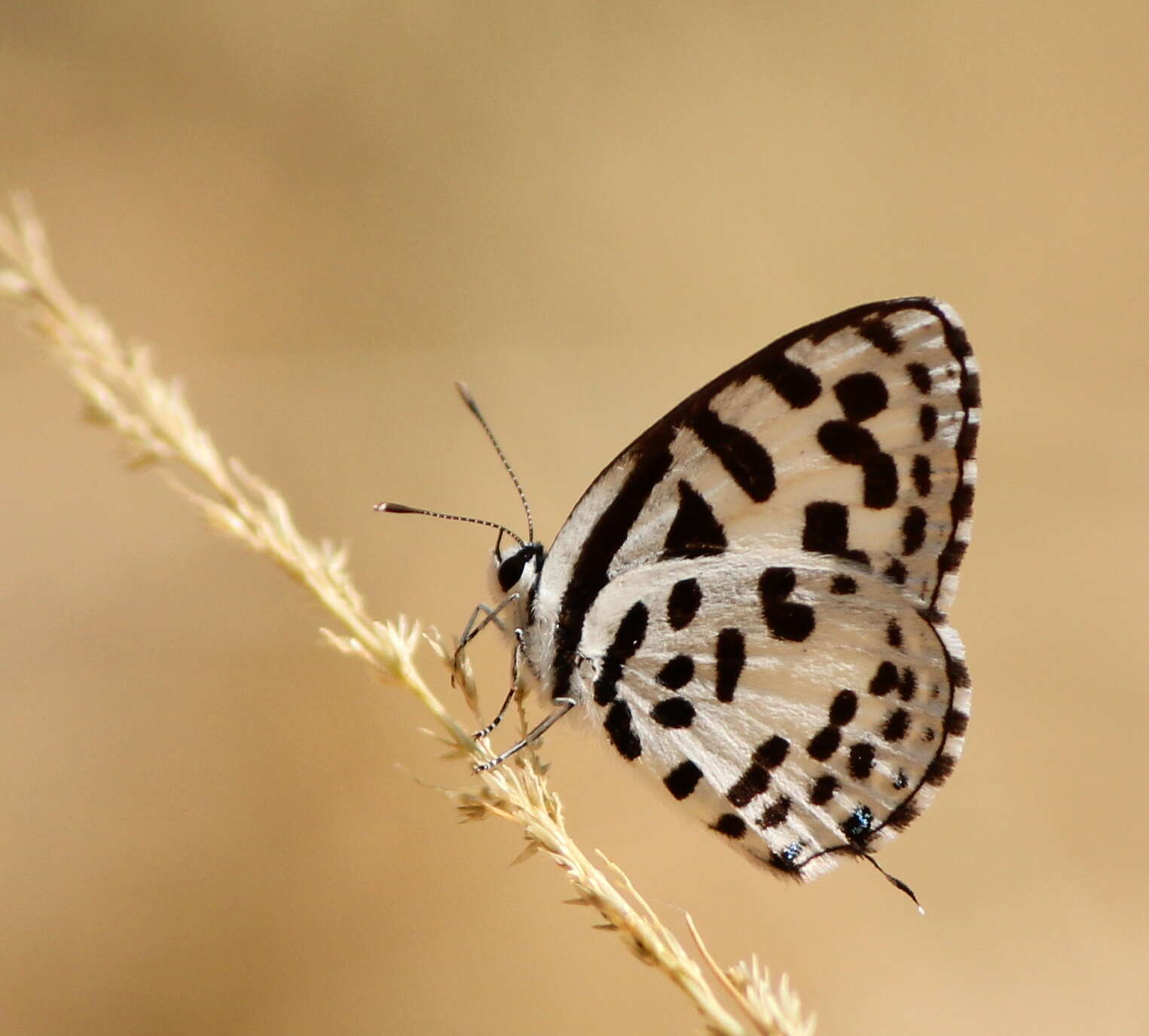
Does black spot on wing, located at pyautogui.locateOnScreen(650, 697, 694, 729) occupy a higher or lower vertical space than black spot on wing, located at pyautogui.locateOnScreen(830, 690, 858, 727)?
higher

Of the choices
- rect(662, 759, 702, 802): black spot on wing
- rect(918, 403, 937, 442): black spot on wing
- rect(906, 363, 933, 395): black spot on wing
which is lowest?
rect(662, 759, 702, 802): black spot on wing

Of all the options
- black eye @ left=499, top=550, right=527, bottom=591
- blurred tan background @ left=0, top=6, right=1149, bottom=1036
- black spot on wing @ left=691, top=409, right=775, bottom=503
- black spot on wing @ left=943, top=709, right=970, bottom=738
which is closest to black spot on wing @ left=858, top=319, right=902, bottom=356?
black spot on wing @ left=691, top=409, right=775, bottom=503

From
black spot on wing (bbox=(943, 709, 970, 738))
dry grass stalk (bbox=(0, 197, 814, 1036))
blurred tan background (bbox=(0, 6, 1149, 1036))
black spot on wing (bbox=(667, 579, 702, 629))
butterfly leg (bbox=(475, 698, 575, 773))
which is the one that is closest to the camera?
dry grass stalk (bbox=(0, 197, 814, 1036))

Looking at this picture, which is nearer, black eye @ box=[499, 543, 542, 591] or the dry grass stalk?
the dry grass stalk

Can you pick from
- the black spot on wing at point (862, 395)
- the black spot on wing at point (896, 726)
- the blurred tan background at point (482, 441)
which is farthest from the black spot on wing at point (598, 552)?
the blurred tan background at point (482, 441)

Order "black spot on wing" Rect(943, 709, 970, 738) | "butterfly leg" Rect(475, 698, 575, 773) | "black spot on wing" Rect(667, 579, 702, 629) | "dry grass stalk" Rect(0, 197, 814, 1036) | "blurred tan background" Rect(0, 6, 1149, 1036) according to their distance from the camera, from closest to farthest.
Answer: "dry grass stalk" Rect(0, 197, 814, 1036), "butterfly leg" Rect(475, 698, 575, 773), "black spot on wing" Rect(943, 709, 970, 738), "black spot on wing" Rect(667, 579, 702, 629), "blurred tan background" Rect(0, 6, 1149, 1036)

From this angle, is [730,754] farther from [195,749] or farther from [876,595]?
[195,749]

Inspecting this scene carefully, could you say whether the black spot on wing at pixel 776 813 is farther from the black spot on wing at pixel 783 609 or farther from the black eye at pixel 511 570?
the black eye at pixel 511 570

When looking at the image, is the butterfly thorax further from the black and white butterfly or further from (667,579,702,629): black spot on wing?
(667,579,702,629): black spot on wing

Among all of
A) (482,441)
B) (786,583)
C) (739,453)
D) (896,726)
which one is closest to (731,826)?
(896,726)

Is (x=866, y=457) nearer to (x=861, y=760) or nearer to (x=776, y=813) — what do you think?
(x=861, y=760)
